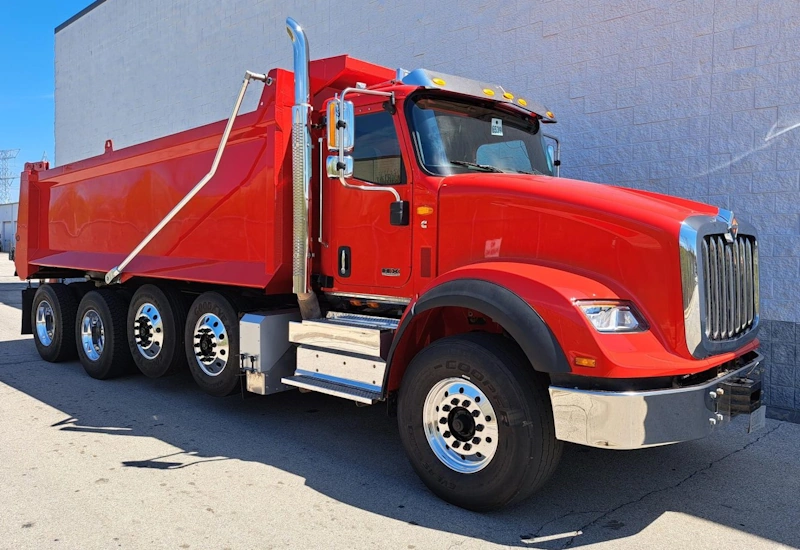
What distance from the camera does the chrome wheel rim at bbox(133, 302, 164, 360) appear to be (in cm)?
689

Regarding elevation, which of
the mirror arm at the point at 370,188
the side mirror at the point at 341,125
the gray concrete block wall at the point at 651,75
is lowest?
the mirror arm at the point at 370,188

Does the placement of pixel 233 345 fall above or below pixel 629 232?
below

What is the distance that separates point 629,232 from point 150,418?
4424 mm

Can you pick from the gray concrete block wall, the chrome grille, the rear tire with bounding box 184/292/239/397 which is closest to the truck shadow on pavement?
the rear tire with bounding box 184/292/239/397

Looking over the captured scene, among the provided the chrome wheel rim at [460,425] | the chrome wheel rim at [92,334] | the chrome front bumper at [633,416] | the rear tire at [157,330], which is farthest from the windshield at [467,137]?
the chrome wheel rim at [92,334]

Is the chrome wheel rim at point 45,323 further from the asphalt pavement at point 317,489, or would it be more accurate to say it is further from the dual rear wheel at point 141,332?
the asphalt pavement at point 317,489

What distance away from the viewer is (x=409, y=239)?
459 centimetres

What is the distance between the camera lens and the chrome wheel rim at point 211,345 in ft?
19.8

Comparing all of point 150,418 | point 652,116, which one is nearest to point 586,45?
Answer: point 652,116

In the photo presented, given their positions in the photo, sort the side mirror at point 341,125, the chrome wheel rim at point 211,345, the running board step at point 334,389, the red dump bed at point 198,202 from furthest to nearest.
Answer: the chrome wheel rim at point 211,345, the red dump bed at point 198,202, the running board step at point 334,389, the side mirror at point 341,125

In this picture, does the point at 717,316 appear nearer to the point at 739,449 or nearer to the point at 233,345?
the point at 739,449

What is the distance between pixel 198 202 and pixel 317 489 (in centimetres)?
327

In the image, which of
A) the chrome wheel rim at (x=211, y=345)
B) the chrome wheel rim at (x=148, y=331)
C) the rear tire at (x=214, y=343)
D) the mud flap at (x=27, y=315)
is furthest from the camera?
the mud flap at (x=27, y=315)

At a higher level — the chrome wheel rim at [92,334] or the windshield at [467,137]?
the windshield at [467,137]
